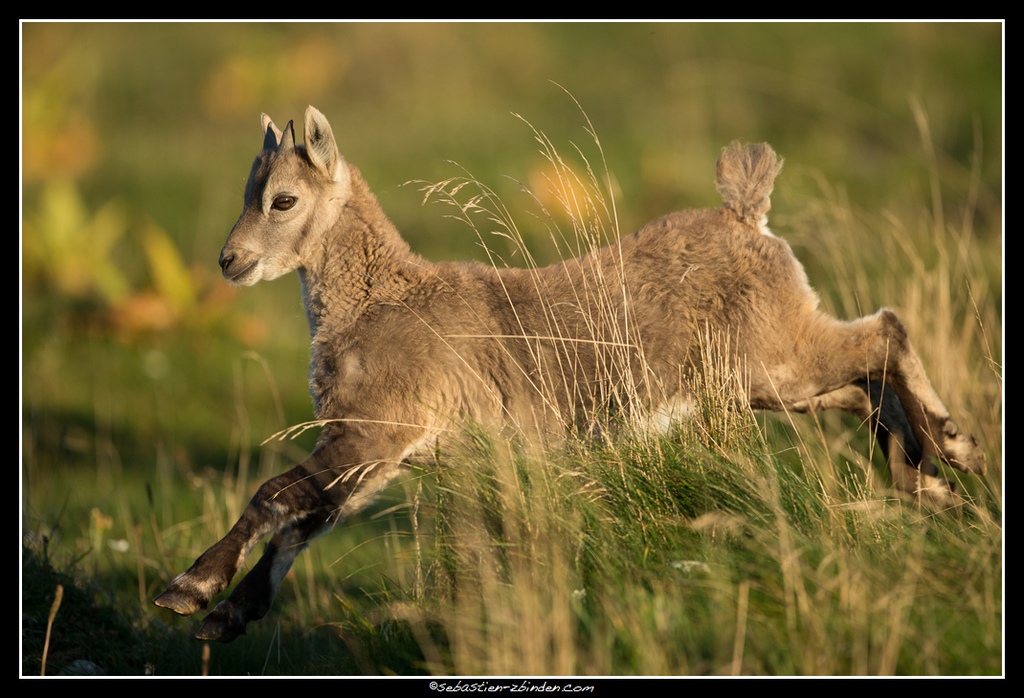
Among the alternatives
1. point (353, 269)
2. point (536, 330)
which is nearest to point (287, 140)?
point (353, 269)

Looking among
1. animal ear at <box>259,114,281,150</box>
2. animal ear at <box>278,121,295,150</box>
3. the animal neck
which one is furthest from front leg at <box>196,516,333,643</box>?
animal ear at <box>259,114,281,150</box>

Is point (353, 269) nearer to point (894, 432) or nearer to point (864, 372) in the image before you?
point (864, 372)

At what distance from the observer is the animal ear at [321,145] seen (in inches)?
248

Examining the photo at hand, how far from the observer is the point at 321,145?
6.43m

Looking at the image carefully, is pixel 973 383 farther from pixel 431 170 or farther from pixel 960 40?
pixel 960 40

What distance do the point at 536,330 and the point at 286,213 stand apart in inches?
65.3

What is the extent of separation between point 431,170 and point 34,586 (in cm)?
1252

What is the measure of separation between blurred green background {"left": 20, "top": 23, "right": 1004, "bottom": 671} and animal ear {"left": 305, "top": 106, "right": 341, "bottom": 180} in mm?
3474

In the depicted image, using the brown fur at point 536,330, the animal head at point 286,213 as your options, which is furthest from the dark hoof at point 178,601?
the animal head at point 286,213

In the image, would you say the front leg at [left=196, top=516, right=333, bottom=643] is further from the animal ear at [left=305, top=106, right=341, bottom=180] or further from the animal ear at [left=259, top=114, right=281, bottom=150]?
the animal ear at [left=259, top=114, right=281, bottom=150]

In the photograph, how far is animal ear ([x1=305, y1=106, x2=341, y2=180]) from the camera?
6305mm

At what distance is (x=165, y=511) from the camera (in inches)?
432

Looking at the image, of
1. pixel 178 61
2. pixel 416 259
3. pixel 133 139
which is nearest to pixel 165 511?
pixel 416 259

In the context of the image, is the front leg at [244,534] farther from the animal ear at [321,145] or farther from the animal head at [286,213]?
the animal ear at [321,145]
